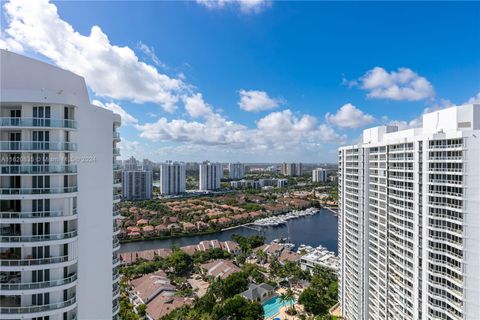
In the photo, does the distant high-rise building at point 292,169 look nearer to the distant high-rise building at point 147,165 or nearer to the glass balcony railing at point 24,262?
the distant high-rise building at point 147,165

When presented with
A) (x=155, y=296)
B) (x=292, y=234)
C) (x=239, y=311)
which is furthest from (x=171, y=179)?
(x=239, y=311)

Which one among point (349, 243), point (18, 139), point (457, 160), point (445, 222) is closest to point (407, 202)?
point (445, 222)

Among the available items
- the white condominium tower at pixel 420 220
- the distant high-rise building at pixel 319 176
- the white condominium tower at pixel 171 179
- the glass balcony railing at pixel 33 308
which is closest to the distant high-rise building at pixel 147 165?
the white condominium tower at pixel 171 179

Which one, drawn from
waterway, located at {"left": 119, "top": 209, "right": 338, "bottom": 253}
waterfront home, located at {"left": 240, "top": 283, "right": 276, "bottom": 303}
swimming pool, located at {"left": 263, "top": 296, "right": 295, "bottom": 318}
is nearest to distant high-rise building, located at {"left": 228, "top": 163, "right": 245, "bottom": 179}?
waterway, located at {"left": 119, "top": 209, "right": 338, "bottom": 253}

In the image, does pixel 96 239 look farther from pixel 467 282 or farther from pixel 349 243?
pixel 349 243

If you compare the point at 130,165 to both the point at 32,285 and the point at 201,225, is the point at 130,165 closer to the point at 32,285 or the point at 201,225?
the point at 201,225

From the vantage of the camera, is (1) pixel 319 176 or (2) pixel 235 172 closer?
(1) pixel 319 176
